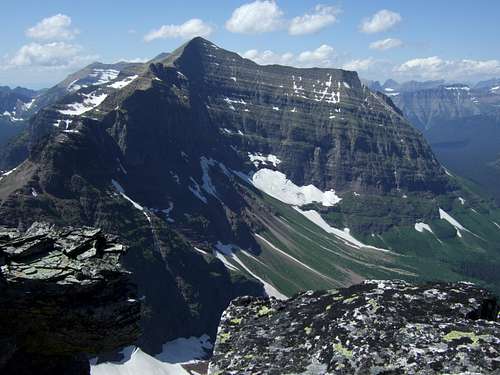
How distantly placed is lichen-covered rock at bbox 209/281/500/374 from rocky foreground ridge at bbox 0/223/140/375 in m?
5.32

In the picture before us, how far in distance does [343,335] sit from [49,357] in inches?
562

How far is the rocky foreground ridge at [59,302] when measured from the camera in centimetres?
2284

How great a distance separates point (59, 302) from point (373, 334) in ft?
44.5

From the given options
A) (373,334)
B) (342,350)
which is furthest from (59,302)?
(373,334)

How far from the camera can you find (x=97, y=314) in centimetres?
2416

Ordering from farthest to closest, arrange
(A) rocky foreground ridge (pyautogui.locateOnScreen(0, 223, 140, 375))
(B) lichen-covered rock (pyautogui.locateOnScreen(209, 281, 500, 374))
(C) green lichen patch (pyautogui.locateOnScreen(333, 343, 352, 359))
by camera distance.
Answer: (A) rocky foreground ridge (pyautogui.locateOnScreen(0, 223, 140, 375)) < (C) green lichen patch (pyautogui.locateOnScreen(333, 343, 352, 359)) < (B) lichen-covered rock (pyautogui.locateOnScreen(209, 281, 500, 374))

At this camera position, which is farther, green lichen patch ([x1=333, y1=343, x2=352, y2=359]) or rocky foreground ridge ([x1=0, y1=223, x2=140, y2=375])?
rocky foreground ridge ([x1=0, y1=223, x2=140, y2=375])

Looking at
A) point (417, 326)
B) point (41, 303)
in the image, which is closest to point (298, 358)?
point (417, 326)

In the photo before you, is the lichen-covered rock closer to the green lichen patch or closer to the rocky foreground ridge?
the green lichen patch

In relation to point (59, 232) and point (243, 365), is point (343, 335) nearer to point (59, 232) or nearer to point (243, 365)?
point (243, 365)

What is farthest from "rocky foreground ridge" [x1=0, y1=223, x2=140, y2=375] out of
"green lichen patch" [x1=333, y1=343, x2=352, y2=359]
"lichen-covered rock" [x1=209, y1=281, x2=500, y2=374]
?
"green lichen patch" [x1=333, y1=343, x2=352, y2=359]

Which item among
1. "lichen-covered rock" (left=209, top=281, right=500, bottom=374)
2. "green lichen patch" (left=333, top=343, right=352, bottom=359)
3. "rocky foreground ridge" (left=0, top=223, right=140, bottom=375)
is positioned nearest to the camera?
"lichen-covered rock" (left=209, top=281, right=500, bottom=374)

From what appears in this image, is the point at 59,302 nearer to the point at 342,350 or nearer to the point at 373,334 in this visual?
the point at 342,350

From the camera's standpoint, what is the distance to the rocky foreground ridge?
74.9 feet
